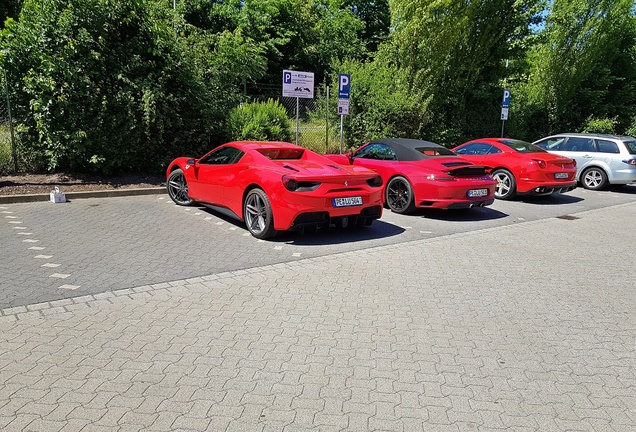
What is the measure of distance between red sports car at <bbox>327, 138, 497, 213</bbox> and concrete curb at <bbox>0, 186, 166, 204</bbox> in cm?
Result: 507

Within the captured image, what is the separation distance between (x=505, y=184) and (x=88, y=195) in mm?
9604

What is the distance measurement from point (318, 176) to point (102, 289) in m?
3.15

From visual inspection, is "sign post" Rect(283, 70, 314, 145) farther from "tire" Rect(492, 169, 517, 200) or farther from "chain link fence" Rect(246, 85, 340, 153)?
"tire" Rect(492, 169, 517, 200)

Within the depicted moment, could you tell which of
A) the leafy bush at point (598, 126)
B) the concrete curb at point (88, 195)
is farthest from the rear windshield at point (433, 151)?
the leafy bush at point (598, 126)

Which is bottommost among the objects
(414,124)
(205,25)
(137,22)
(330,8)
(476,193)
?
(476,193)

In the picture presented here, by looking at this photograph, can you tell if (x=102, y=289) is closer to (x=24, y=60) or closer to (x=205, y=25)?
(x=24, y=60)

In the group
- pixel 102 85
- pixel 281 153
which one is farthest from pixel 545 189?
pixel 102 85

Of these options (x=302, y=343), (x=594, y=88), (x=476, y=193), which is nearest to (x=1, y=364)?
(x=302, y=343)

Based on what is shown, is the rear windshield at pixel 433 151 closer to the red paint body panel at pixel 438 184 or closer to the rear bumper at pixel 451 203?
the red paint body panel at pixel 438 184

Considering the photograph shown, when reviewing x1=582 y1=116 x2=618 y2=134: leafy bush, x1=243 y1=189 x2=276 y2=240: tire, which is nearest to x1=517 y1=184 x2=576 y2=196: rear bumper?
x1=243 y1=189 x2=276 y2=240: tire

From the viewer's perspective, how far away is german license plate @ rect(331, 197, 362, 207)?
22.1ft

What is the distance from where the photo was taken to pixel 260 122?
1469 centimetres

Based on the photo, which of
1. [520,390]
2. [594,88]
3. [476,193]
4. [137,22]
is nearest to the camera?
[520,390]

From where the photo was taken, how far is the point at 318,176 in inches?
263
